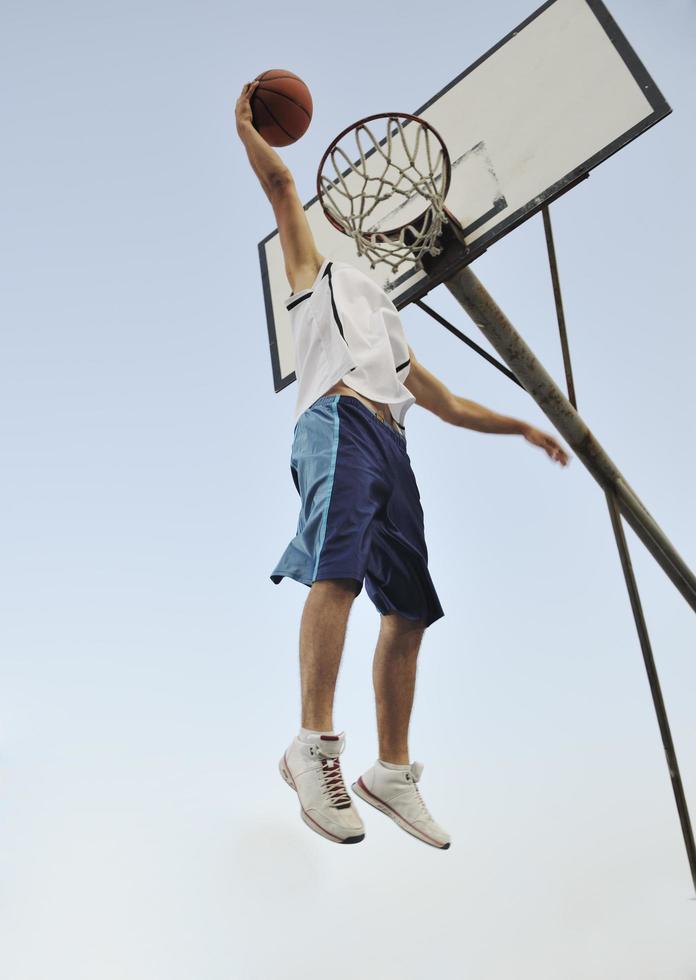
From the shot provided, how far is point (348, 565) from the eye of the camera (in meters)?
2.74

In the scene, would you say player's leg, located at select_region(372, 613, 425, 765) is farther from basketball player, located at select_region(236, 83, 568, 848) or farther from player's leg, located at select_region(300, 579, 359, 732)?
player's leg, located at select_region(300, 579, 359, 732)

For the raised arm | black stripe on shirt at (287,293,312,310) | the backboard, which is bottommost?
black stripe on shirt at (287,293,312,310)

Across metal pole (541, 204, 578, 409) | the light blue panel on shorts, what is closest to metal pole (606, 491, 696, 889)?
metal pole (541, 204, 578, 409)

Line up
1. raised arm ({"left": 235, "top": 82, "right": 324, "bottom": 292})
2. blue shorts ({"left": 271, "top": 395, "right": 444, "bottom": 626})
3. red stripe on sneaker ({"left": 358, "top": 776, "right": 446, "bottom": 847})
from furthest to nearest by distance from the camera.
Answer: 1. raised arm ({"left": 235, "top": 82, "right": 324, "bottom": 292})
2. red stripe on sneaker ({"left": 358, "top": 776, "right": 446, "bottom": 847})
3. blue shorts ({"left": 271, "top": 395, "right": 444, "bottom": 626})

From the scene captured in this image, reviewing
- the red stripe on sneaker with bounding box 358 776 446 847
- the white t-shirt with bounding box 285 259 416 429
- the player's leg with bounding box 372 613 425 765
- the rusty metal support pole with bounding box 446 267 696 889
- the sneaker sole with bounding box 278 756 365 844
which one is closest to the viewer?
the sneaker sole with bounding box 278 756 365 844

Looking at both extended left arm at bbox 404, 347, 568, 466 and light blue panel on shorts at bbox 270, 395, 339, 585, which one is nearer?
light blue panel on shorts at bbox 270, 395, 339, 585

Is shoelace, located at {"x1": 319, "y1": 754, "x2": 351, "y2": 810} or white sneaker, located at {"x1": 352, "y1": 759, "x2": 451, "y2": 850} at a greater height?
shoelace, located at {"x1": 319, "y1": 754, "x2": 351, "y2": 810}

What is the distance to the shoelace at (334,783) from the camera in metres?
2.51

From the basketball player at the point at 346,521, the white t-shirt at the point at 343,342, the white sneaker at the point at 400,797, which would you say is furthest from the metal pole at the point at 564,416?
the white sneaker at the point at 400,797

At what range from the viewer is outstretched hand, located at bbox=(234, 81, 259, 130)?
378 centimetres

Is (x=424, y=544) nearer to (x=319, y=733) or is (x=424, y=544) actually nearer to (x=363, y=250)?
(x=319, y=733)

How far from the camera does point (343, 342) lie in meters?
3.26

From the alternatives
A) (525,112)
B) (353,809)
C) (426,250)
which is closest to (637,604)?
(426,250)

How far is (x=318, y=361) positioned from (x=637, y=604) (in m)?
2.58
